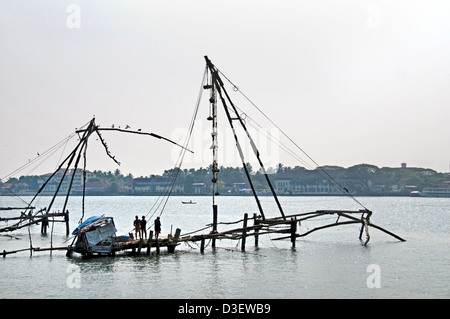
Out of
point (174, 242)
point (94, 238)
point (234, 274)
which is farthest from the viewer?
point (174, 242)

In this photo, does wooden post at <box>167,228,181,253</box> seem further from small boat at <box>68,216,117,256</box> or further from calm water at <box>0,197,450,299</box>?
small boat at <box>68,216,117,256</box>

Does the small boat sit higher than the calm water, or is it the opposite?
the small boat

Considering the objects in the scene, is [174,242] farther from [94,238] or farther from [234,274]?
[234,274]

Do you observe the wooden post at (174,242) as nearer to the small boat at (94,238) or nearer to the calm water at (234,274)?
the calm water at (234,274)

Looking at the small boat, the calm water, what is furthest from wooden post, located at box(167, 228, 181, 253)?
the small boat

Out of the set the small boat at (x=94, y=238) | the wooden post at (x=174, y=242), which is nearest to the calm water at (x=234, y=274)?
the wooden post at (x=174, y=242)

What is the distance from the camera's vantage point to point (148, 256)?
Result: 114 feet

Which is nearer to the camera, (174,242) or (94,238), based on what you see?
(94,238)

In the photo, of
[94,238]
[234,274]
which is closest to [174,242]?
[94,238]
